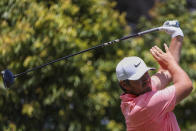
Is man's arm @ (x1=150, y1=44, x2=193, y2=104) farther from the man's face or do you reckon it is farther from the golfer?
the man's face

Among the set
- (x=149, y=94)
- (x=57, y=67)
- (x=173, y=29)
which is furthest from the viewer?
(x=57, y=67)

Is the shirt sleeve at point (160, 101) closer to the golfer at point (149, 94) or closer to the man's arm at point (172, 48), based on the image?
the golfer at point (149, 94)

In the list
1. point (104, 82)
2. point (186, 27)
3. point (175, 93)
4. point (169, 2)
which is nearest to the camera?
point (175, 93)

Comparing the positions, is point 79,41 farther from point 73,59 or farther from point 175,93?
point 175,93

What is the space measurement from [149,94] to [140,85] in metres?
0.09

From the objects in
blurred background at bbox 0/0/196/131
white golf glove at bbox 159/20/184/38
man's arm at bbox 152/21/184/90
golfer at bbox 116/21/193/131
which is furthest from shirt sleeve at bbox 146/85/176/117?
blurred background at bbox 0/0/196/131

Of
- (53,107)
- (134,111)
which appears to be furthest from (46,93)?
(134,111)

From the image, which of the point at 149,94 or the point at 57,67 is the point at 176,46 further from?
the point at 57,67

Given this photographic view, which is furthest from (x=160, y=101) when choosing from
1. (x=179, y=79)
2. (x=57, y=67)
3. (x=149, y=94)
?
(x=57, y=67)

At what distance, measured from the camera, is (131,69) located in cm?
285

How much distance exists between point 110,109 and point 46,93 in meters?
1.17

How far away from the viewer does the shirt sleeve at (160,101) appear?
2.76 meters

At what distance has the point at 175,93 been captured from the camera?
8.99ft

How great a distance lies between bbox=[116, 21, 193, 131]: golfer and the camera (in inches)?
108
